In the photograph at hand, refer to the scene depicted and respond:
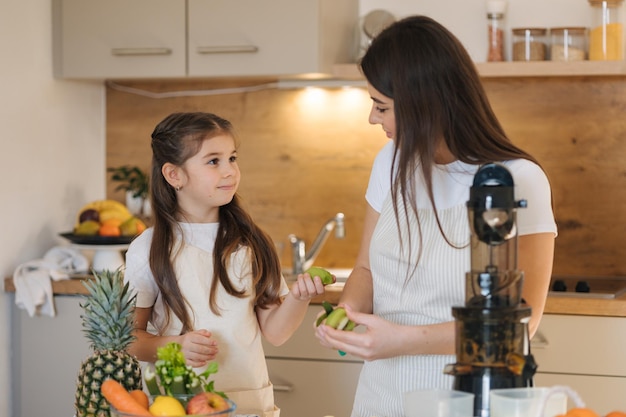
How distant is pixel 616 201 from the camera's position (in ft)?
10.1

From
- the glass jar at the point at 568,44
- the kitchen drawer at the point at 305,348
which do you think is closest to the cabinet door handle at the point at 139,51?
the kitchen drawer at the point at 305,348

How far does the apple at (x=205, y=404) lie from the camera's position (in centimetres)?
137

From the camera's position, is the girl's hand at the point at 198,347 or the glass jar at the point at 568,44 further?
the glass jar at the point at 568,44

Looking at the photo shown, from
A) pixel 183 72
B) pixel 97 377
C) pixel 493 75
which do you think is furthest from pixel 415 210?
pixel 183 72

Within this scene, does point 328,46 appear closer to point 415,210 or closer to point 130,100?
point 130,100

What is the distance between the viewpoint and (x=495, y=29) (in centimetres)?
302

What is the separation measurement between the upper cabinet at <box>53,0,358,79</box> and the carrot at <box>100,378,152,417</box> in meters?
1.72

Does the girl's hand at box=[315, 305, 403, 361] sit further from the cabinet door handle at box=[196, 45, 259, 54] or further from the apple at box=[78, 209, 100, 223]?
the apple at box=[78, 209, 100, 223]

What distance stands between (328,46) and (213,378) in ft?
4.58

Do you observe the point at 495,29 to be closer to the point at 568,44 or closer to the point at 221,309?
the point at 568,44

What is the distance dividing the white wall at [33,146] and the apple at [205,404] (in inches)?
66.8

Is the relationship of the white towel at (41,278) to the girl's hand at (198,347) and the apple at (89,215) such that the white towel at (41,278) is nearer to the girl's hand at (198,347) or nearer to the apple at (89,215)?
the apple at (89,215)

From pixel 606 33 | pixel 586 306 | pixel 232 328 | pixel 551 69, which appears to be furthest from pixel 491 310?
pixel 606 33

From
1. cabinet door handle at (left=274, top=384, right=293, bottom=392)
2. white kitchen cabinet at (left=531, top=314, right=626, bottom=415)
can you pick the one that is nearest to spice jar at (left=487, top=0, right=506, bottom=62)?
white kitchen cabinet at (left=531, top=314, right=626, bottom=415)
